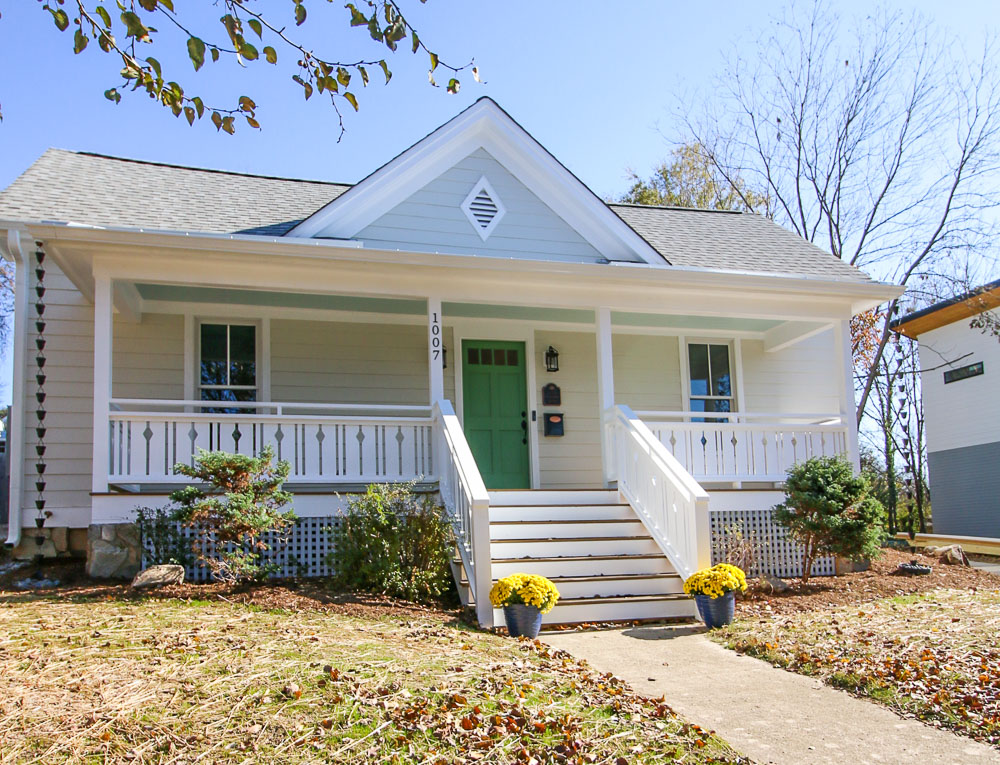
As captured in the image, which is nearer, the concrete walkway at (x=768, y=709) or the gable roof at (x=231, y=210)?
the concrete walkway at (x=768, y=709)

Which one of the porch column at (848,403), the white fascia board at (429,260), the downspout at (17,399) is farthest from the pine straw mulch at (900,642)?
the downspout at (17,399)

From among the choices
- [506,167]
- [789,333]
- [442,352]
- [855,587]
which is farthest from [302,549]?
[789,333]

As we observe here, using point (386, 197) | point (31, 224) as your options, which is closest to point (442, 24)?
point (31, 224)

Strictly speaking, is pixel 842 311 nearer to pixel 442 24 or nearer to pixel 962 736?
pixel 962 736

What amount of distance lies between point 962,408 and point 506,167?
32.3ft

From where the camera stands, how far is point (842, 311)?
11367mm

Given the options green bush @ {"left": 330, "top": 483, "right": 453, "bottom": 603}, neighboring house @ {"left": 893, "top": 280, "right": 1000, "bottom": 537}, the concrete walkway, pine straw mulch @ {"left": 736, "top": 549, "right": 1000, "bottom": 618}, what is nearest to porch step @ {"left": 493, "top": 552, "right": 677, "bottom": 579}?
green bush @ {"left": 330, "top": 483, "right": 453, "bottom": 603}

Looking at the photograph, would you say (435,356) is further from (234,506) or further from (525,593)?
(525,593)

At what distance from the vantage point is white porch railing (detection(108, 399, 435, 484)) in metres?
8.80

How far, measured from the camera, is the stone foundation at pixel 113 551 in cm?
852

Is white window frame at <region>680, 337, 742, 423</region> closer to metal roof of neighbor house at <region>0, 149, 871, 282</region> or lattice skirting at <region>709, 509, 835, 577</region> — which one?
metal roof of neighbor house at <region>0, 149, 871, 282</region>

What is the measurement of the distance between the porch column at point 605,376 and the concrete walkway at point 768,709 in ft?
11.4

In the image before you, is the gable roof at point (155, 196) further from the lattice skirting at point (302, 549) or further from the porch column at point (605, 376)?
the porch column at point (605, 376)

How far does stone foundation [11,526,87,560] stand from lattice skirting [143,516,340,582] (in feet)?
7.56
